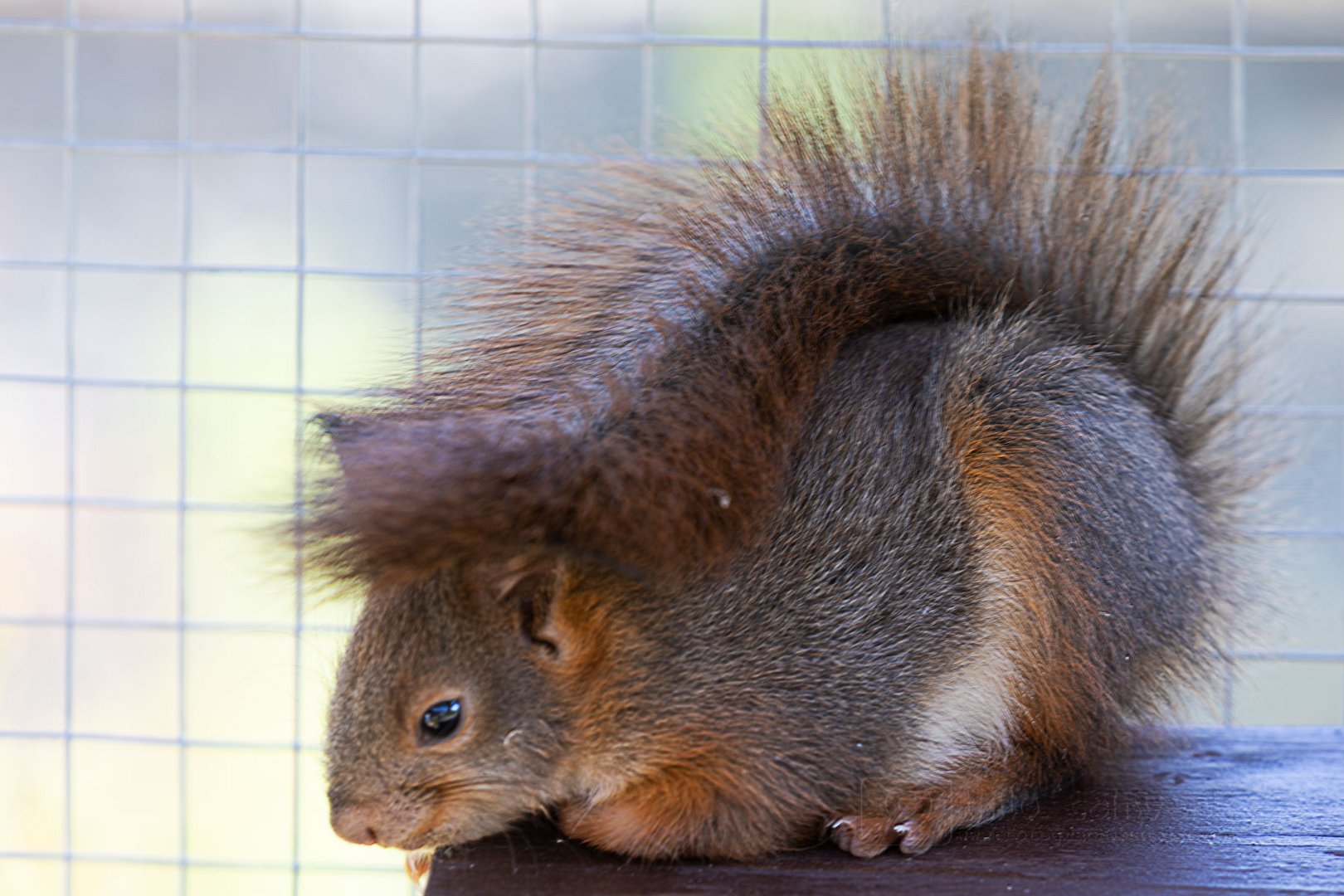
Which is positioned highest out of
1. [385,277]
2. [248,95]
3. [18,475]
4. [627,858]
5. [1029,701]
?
[248,95]

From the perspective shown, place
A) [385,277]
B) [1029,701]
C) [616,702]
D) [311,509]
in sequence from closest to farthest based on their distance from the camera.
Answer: [311,509], [616,702], [1029,701], [385,277]

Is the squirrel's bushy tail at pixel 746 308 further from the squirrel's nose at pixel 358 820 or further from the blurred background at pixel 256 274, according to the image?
the blurred background at pixel 256 274

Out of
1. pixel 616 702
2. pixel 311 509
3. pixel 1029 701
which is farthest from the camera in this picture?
pixel 1029 701

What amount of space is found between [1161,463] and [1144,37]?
102cm

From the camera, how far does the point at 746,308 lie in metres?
1.19

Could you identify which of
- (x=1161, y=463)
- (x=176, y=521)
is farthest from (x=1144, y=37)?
(x=176, y=521)

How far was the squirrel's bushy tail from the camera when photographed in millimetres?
939

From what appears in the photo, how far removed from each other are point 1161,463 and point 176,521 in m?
1.58

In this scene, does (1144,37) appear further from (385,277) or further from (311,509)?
(311,509)

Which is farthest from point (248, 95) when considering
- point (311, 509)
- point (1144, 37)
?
point (1144, 37)

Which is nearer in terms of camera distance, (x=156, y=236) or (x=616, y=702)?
(x=616, y=702)

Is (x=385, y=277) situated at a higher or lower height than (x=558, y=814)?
higher

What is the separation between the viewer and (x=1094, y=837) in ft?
3.97

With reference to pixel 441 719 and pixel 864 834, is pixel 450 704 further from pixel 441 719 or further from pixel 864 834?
pixel 864 834
